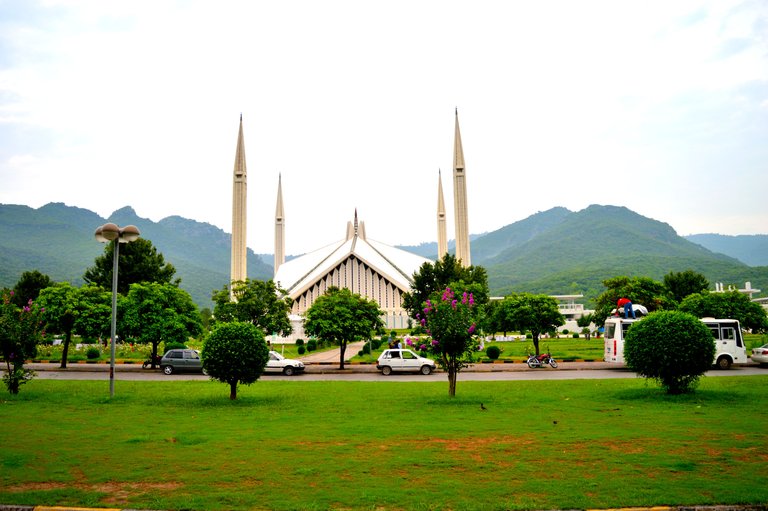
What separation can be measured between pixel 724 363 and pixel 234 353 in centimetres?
1723

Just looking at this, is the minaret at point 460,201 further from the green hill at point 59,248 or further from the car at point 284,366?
the green hill at point 59,248

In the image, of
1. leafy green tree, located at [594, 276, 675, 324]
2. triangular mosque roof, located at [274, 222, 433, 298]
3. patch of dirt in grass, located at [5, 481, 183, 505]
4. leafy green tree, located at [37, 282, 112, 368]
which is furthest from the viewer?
triangular mosque roof, located at [274, 222, 433, 298]

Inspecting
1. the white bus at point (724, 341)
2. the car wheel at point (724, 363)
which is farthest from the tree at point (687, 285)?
the car wheel at point (724, 363)

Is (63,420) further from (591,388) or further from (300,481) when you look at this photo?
(591,388)

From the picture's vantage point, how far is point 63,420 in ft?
33.5

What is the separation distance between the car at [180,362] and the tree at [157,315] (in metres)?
2.08

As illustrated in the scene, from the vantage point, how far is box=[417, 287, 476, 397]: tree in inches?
503

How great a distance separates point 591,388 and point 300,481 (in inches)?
409

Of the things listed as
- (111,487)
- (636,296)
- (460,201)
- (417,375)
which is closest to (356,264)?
(460,201)

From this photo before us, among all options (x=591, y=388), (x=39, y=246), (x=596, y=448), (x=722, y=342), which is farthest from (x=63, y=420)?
(x=39, y=246)

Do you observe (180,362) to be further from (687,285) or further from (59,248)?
(59,248)

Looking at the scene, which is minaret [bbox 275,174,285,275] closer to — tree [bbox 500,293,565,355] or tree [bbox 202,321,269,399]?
tree [bbox 500,293,565,355]

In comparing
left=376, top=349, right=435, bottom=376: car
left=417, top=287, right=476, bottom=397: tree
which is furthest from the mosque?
left=417, top=287, right=476, bottom=397: tree

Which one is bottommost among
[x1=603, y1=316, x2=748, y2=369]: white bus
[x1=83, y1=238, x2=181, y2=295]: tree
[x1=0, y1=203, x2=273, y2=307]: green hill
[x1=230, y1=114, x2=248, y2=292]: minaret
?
[x1=603, y1=316, x2=748, y2=369]: white bus
